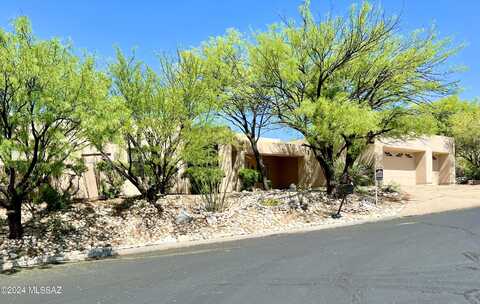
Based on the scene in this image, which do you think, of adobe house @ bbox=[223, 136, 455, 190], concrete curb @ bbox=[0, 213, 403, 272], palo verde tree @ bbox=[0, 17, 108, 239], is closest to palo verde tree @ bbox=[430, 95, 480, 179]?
adobe house @ bbox=[223, 136, 455, 190]

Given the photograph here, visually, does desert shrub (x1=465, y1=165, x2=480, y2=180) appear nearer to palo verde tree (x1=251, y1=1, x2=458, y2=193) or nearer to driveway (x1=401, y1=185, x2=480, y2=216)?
driveway (x1=401, y1=185, x2=480, y2=216)

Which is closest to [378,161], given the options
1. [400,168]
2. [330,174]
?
[400,168]

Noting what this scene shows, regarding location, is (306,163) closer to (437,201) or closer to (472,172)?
(437,201)

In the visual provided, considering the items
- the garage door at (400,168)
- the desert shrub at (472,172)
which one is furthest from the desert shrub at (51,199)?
the desert shrub at (472,172)

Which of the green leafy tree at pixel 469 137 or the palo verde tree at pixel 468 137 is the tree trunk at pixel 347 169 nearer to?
the palo verde tree at pixel 468 137

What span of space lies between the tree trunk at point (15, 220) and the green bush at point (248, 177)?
14006mm

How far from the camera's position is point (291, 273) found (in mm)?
7957

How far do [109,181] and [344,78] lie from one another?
11579mm

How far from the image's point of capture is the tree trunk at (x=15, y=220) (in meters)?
11.6

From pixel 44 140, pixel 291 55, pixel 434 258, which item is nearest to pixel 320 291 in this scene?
pixel 434 258

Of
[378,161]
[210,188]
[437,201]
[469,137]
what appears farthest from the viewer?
[469,137]

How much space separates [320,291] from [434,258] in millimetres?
3443

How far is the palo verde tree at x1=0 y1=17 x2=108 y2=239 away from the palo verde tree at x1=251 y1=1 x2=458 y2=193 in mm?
9731

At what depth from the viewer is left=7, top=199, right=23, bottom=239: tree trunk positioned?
37.9ft
